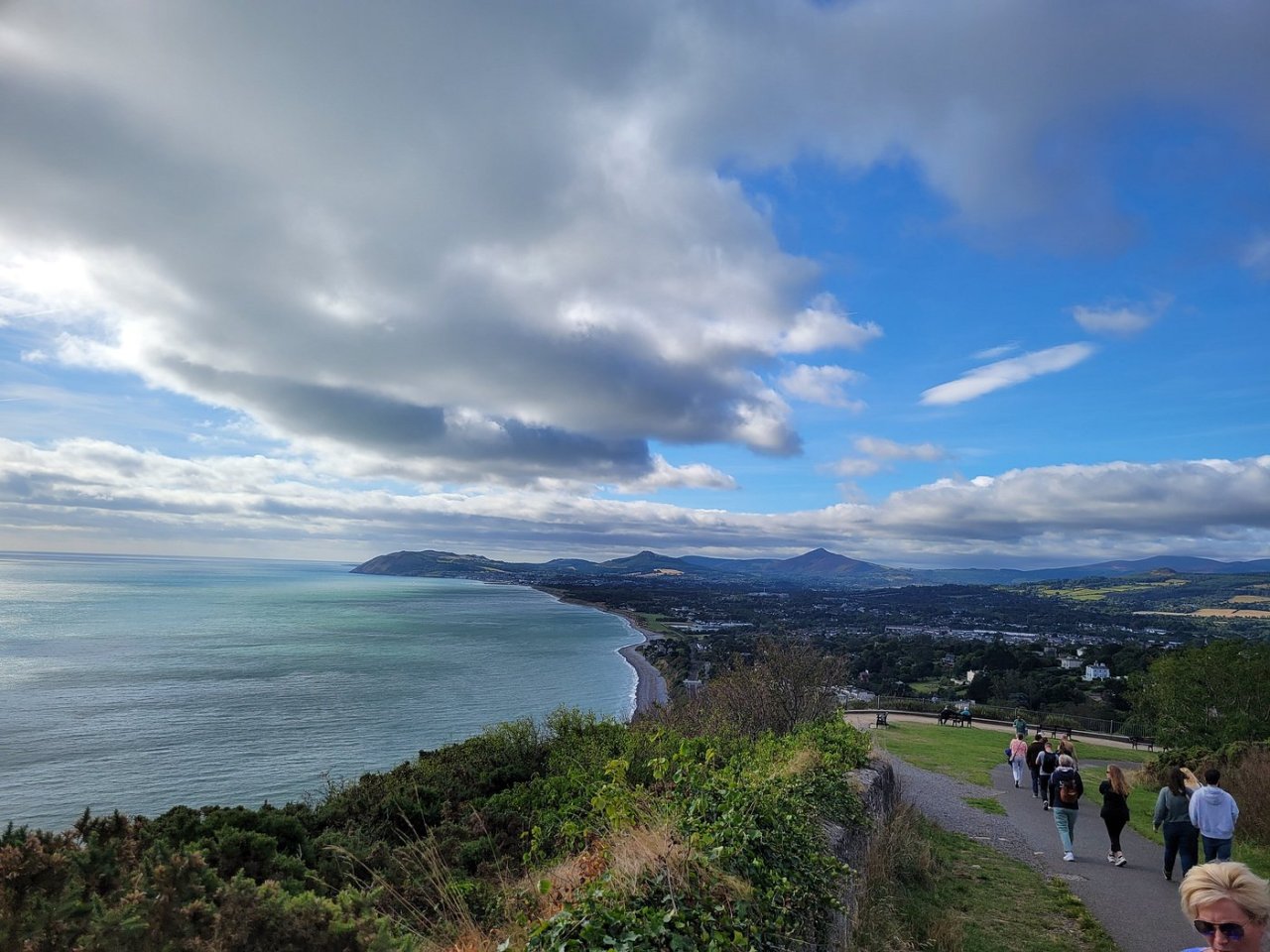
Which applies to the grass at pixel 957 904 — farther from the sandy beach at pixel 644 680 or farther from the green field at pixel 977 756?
the sandy beach at pixel 644 680

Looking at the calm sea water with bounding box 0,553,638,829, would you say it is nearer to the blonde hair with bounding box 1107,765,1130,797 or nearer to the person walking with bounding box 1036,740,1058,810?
the person walking with bounding box 1036,740,1058,810

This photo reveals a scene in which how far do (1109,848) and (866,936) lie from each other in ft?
21.8

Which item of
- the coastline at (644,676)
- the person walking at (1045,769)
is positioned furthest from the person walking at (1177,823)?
the coastline at (644,676)

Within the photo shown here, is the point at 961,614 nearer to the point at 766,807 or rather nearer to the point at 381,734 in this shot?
the point at 381,734

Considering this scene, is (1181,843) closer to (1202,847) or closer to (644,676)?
(1202,847)

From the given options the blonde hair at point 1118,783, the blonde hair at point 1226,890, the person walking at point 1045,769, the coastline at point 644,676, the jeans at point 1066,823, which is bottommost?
the coastline at point 644,676

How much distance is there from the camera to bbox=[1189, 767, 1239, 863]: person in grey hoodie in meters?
7.52

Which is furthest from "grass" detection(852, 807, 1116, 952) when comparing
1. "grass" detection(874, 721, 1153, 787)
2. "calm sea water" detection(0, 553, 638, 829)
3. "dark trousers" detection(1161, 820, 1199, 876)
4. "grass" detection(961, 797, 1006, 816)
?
"calm sea water" detection(0, 553, 638, 829)

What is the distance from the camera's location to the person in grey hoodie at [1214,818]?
7523 millimetres

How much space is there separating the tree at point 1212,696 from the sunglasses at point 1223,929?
28138 millimetres

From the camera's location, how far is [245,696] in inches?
2048

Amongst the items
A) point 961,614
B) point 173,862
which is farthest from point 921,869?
point 961,614

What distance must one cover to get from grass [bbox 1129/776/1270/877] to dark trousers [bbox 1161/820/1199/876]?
1177 millimetres

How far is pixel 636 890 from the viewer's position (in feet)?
12.1
